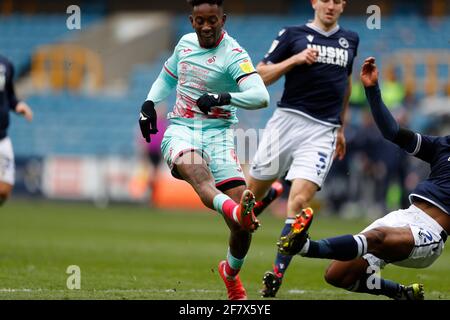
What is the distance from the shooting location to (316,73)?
973 cm

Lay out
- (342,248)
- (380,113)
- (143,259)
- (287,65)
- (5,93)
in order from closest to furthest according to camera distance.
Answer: (342,248) → (380,113) → (287,65) → (143,259) → (5,93)

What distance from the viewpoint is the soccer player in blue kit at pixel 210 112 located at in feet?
25.7

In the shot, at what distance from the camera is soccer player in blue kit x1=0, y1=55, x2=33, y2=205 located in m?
12.3

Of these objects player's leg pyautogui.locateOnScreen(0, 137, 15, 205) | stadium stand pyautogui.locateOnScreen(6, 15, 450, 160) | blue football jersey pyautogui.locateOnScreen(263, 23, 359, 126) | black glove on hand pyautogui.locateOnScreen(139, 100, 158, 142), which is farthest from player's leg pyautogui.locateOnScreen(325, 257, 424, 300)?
stadium stand pyautogui.locateOnScreen(6, 15, 450, 160)

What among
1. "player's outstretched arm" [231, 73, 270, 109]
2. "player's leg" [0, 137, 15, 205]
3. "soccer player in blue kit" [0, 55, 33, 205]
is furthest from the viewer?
"player's leg" [0, 137, 15, 205]

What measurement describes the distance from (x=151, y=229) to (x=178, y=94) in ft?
27.4

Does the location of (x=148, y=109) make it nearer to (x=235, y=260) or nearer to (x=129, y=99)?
(x=235, y=260)

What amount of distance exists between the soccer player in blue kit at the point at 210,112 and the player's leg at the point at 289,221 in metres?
0.47

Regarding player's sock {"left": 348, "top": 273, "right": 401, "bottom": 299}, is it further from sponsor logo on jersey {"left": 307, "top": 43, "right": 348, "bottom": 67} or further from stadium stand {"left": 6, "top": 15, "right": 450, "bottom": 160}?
stadium stand {"left": 6, "top": 15, "right": 450, "bottom": 160}

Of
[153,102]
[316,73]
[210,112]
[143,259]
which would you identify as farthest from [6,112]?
[210,112]

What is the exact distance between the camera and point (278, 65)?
9.58m

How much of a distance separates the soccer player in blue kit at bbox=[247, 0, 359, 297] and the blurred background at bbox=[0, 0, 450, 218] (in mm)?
9522

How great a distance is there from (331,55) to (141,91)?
63.0ft

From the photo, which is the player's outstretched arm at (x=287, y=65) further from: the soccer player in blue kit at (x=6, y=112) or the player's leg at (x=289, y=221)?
the soccer player in blue kit at (x=6, y=112)
